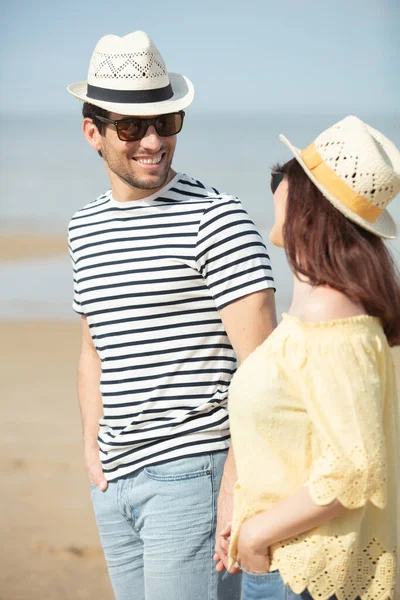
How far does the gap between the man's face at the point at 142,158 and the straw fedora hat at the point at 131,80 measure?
0.05 meters

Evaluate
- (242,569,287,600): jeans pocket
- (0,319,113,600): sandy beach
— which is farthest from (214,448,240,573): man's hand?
(0,319,113,600): sandy beach

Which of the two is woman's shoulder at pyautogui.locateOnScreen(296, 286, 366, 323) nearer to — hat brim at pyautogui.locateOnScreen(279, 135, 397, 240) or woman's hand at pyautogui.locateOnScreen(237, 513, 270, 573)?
hat brim at pyautogui.locateOnScreen(279, 135, 397, 240)

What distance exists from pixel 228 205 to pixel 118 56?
1.94ft

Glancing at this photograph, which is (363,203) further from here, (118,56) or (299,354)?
(118,56)

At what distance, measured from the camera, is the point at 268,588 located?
1.87m

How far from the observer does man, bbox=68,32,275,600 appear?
2262 mm

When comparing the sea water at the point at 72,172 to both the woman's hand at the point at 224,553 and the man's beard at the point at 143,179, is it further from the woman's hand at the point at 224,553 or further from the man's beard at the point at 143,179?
the woman's hand at the point at 224,553

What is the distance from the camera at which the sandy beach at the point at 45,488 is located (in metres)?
4.15

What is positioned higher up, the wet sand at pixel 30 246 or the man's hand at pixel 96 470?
the wet sand at pixel 30 246

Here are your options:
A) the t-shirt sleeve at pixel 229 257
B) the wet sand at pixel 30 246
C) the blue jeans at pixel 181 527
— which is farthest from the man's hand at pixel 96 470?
the wet sand at pixel 30 246

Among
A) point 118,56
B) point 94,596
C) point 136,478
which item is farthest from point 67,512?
point 118,56

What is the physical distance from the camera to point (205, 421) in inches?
90.6

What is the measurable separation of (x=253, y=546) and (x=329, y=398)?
1.21 ft

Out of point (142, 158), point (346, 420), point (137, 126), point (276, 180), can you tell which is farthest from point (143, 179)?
point (346, 420)
